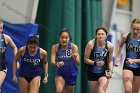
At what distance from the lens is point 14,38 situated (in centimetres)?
648

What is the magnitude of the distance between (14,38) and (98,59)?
2.08 metres

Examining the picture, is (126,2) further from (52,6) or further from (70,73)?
(70,73)

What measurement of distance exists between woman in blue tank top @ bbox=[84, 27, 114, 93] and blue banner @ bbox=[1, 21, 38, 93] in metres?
1.78

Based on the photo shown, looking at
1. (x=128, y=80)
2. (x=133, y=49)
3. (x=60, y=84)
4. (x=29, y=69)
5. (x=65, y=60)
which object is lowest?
(x=60, y=84)

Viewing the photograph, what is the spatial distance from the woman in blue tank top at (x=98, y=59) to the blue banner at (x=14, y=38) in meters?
1.78

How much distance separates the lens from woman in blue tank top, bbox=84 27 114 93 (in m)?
5.13

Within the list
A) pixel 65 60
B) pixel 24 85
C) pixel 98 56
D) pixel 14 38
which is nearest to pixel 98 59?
pixel 98 56

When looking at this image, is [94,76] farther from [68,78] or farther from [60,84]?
[60,84]

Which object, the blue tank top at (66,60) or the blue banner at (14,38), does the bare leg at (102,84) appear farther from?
the blue banner at (14,38)

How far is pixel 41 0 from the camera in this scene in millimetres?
7547

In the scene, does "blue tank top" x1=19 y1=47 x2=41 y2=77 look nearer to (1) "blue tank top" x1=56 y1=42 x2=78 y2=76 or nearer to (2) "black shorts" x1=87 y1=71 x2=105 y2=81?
(1) "blue tank top" x1=56 y1=42 x2=78 y2=76

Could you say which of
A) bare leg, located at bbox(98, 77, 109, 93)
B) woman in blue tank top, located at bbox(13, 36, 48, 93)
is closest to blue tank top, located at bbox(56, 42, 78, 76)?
woman in blue tank top, located at bbox(13, 36, 48, 93)

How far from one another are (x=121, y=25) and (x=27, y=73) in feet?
14.6

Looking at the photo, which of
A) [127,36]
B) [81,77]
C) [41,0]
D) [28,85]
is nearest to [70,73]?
[28,85]
